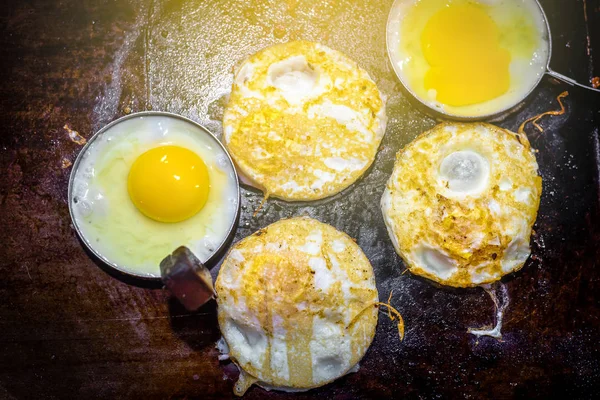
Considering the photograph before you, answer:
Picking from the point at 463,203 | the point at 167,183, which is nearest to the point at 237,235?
the point at 167,183

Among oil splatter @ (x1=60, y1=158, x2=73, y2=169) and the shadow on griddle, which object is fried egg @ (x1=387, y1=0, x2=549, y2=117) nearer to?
the shadow on griddle

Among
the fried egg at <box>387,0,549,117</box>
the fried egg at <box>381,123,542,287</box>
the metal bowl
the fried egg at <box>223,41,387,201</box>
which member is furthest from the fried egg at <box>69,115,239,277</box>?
the fried egg at <box>387,0,549,117</box>

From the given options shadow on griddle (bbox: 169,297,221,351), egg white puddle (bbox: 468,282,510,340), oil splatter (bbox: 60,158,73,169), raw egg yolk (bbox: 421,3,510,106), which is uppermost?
raw egg yolk (bbox: 421,3,510,106)

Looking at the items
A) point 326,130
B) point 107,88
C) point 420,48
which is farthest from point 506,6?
point 107,88

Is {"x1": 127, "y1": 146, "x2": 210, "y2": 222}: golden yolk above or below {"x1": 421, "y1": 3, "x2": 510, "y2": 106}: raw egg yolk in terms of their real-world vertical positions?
below

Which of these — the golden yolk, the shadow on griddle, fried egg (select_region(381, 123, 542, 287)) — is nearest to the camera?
the golden yolk

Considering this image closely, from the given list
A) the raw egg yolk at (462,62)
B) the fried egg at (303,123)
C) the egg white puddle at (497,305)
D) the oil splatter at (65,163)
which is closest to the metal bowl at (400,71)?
the raw egg yolk at (462,62)
